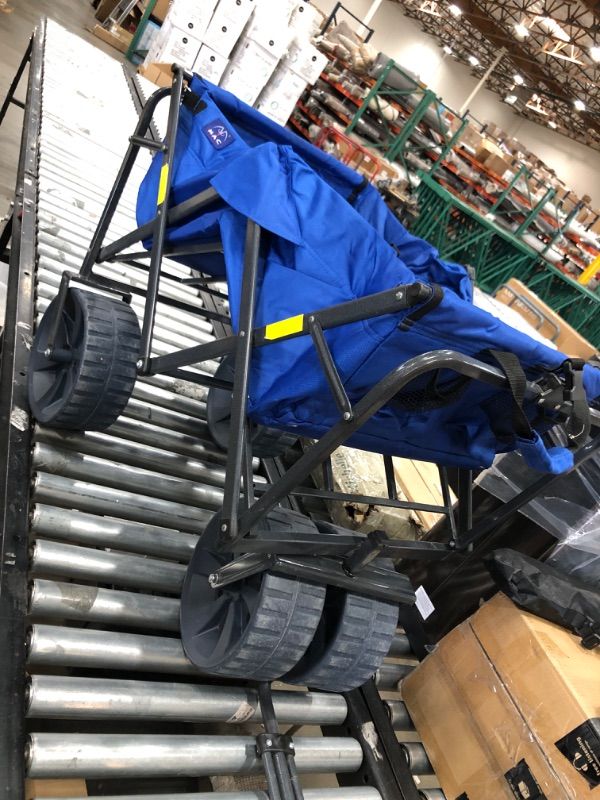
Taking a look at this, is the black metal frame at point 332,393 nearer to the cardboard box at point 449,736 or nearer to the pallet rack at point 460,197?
the cardboard box at point 449,736

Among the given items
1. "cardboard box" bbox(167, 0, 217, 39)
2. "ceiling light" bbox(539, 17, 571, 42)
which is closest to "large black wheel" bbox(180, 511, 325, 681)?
"cardboard box" bbox(167, 0, 217, 39)

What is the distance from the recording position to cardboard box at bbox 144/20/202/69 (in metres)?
6.21

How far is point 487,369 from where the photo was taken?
122 centimetres

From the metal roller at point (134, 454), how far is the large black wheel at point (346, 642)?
2.65 ft

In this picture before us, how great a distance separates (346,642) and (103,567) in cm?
69

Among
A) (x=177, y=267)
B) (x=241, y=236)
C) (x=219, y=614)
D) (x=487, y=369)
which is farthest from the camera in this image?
(x=177, y=267)

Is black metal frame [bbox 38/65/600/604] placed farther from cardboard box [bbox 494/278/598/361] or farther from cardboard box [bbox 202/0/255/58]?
cardboard box [bbox 494/278/598/361]

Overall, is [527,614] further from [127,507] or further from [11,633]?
[11,633]

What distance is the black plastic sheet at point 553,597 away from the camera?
187 cm

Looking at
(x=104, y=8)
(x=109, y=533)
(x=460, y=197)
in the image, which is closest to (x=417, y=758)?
(x=109, y=533)

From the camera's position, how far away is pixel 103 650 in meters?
1.54

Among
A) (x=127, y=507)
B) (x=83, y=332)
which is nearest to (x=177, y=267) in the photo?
(x=83, y=332)

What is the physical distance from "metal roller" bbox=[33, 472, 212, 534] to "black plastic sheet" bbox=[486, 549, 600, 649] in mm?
1005

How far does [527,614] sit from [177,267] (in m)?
2.54
